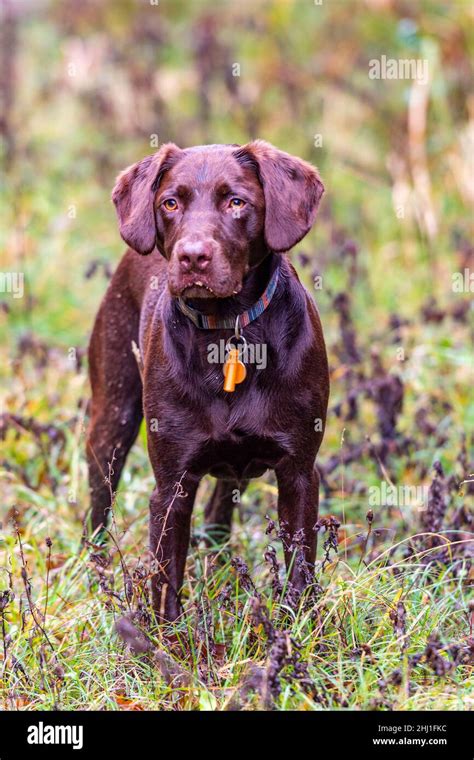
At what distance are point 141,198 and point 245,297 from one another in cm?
47

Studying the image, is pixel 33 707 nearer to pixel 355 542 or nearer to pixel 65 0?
pixel 355 542

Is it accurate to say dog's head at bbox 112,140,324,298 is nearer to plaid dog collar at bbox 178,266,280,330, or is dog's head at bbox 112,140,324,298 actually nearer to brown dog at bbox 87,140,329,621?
brown dog at bbox 87,140,329,621

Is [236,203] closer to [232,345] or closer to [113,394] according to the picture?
[232,345]

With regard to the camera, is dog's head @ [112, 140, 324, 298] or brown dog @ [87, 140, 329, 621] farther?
brown dog @ [87, 140, 329, 621]

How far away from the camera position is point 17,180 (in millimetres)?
8742

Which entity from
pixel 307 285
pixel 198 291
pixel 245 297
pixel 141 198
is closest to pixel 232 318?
pixel 245 297

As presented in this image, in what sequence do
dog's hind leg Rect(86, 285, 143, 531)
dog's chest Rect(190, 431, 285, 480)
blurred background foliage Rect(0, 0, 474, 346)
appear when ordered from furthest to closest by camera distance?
blurred background foliage Rect(0, 0, 474, 346)
dog's hind leg Rect(86, 285, 143, 531)
dog's chest Rect(190, 431, 285, 480)

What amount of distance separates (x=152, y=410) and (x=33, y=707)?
1.01m

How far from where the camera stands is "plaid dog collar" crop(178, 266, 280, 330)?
3.66 metres

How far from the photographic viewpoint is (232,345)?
3.66m

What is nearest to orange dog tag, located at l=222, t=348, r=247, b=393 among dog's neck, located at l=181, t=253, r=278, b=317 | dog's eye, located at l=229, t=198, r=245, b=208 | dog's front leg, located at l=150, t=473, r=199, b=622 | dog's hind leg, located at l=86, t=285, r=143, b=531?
dog's neck, located at l=181, t=253, r=278, b=317

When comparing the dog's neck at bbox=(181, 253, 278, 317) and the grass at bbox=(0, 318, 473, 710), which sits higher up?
the dog's neck at bbox=(181, 253, 278, 317)

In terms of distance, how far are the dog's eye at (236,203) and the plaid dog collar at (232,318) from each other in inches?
11.2
